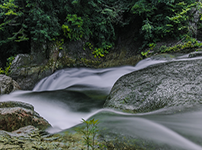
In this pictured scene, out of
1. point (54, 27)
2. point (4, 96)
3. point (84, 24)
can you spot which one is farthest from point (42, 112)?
point (84, 24)

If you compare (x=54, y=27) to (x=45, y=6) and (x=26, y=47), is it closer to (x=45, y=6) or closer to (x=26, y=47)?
(x=45, y=6)

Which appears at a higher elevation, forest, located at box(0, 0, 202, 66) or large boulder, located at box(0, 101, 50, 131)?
forest, located at box(0, 0, 202, 66)

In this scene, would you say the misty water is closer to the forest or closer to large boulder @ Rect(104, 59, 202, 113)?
large boulder @ Rect(104, 59, 202, 113)

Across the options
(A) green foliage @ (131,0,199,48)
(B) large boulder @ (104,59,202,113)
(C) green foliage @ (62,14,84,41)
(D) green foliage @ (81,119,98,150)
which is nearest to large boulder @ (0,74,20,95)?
(C) green foliage @ (62,14,84,41)

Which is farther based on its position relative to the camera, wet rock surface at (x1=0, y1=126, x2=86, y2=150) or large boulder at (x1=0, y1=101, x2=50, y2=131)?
large boulder at (x1=0, y1=101, x2=50, y2=131)

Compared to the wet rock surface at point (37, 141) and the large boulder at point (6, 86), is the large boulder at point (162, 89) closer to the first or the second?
the wet rock surface at point (37, 141)

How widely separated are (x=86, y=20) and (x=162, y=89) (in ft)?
23.9

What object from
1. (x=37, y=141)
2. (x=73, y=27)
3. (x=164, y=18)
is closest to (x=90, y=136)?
(x=37, y=141)

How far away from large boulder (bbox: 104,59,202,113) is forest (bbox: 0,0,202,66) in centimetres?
531

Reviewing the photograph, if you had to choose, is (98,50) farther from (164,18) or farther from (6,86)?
(6,86)

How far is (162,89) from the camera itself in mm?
2934

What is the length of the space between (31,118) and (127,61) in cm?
723

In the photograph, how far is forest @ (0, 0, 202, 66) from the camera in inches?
299

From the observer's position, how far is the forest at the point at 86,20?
24.9ft
